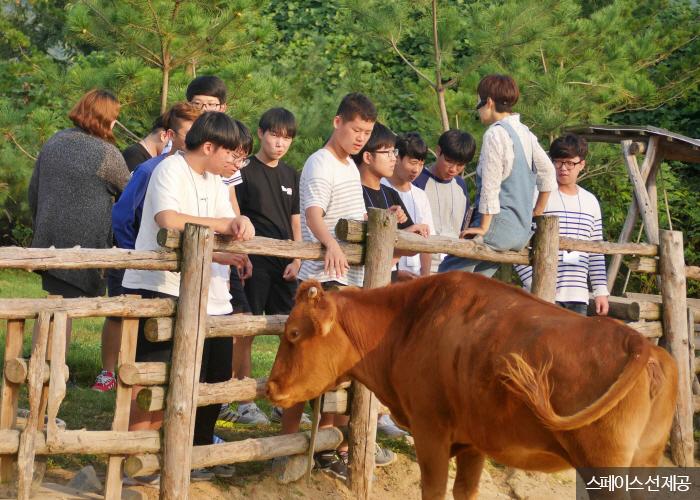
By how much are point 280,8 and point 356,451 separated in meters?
16.1

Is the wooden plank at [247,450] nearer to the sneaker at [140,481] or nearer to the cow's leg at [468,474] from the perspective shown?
the sneaker at [140,481]

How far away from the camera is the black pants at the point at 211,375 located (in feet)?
20.5

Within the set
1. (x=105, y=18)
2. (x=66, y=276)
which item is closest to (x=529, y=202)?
(x=66, y=276)

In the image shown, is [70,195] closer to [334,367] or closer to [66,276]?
[66,276]

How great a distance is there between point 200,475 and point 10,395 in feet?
4.33

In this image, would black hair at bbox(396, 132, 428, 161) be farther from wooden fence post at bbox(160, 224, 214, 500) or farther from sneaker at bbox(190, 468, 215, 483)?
sneaker at bbox(190, 468, 215, 483)

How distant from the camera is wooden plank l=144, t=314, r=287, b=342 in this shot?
573cm

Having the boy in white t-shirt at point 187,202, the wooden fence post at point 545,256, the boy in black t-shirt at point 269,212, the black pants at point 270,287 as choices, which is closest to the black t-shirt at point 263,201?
the boy in black t-shirt at point 269,212

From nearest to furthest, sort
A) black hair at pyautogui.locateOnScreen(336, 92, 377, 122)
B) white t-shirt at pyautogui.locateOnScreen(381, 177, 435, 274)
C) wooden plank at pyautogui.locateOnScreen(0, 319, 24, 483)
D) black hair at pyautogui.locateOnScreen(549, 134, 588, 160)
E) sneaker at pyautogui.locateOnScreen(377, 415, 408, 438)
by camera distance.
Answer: wooden plank at pyautogui.locateOnScreen(0, 319, 24, 483)
black hair at pyautogui.locateOnScreen(336, 92, 377, 122)
sneaker at pyautogui.locateOnScreen(377, 415, 408, 438)
white t-shirt at pyautogui.locateOnScreen(381, 177, 435, 274)
black hair at pyautogui.locateOnScreen(549, 134, 588, 160)

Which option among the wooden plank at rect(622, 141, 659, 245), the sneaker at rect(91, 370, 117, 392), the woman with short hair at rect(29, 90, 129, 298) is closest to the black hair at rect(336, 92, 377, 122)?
the woman with short hair at rect(29, 90, 129, 298)

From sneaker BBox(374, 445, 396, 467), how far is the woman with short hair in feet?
6.96

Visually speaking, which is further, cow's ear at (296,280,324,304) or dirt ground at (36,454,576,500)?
dirt ground at (36,454,576,500)

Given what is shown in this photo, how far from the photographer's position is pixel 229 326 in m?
6.05

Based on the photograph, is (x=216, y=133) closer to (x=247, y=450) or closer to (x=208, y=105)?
(x=208, y=105)
